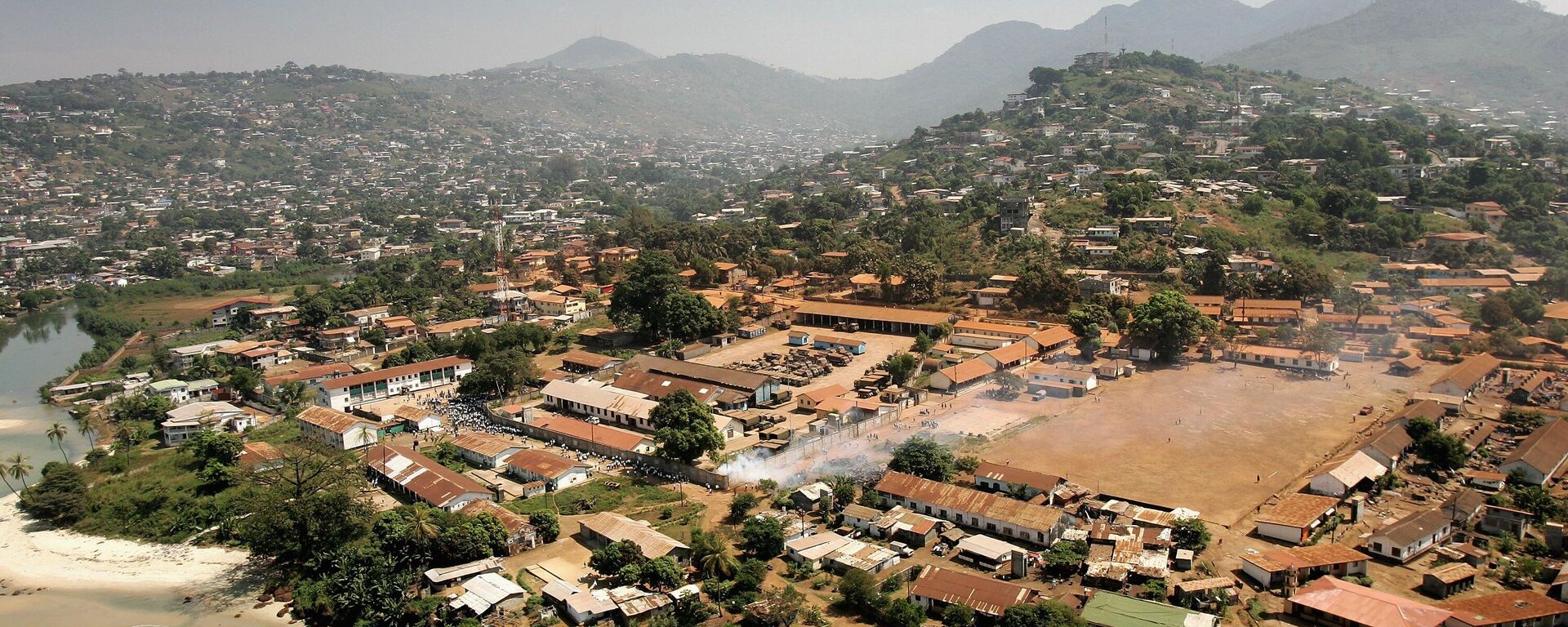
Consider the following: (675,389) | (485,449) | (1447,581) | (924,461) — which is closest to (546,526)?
(485,449)

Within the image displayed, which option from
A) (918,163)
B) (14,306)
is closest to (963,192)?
(918,163)

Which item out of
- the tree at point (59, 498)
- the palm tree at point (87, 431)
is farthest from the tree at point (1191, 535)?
the palm tree at point (87, 431)

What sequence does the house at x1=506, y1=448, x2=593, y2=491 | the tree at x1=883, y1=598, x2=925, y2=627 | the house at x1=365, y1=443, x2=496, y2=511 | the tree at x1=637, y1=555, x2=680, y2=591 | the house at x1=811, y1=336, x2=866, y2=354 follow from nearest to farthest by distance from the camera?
the tree at x1=883, y1=598, x2=925, y2=627, the tree at x1=637, y1=555, x2=680, y2=591, the house at x1=365, y1=443, x2=496, y2=511, the house at x1=506, y1=448, x2=593, y2=491, the house at x1=811, y1=336, x2=866, y2=354

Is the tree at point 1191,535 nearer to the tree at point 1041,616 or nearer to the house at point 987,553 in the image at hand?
the house at point 987,553

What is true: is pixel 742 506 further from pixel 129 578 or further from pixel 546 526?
pixel 129 578

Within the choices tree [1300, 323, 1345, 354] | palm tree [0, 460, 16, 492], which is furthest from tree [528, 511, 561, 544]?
tree [1300, 323, 1345, 354]

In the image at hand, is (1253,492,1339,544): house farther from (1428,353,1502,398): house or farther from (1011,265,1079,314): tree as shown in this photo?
(1011,265,1079,314): tree
